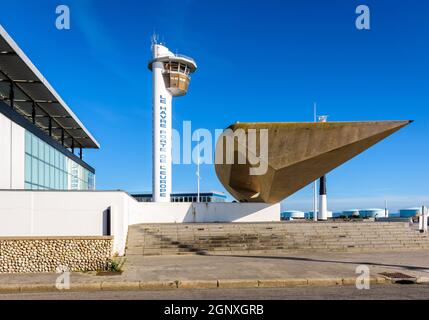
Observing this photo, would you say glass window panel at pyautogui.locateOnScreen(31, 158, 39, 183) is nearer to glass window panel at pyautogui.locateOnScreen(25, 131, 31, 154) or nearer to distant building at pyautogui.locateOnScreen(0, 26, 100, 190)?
distant building at pyautogui.locateOnScreen(0, 26, 100, 190)

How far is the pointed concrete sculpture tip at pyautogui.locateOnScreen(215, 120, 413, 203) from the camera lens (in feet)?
76.0

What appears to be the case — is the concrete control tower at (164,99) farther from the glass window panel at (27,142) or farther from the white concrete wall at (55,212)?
the white concrete wall at (55,212)

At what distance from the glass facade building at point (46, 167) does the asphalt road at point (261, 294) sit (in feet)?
49.7

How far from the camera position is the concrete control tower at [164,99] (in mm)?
37688

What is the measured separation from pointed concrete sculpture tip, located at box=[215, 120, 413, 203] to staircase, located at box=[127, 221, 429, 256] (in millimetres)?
4104

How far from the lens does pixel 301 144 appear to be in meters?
23.9

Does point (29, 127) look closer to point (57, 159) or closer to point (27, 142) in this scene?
point (27, 142)

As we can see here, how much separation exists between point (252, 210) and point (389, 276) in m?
20.0

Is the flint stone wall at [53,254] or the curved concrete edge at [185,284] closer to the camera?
the curved concrete edge at [185,284]

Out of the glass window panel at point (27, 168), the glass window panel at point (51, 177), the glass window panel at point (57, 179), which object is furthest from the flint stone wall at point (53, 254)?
the glass window panel at point (57, 179)

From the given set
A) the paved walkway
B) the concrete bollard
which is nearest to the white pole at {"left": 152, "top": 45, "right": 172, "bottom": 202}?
the paved walkway
